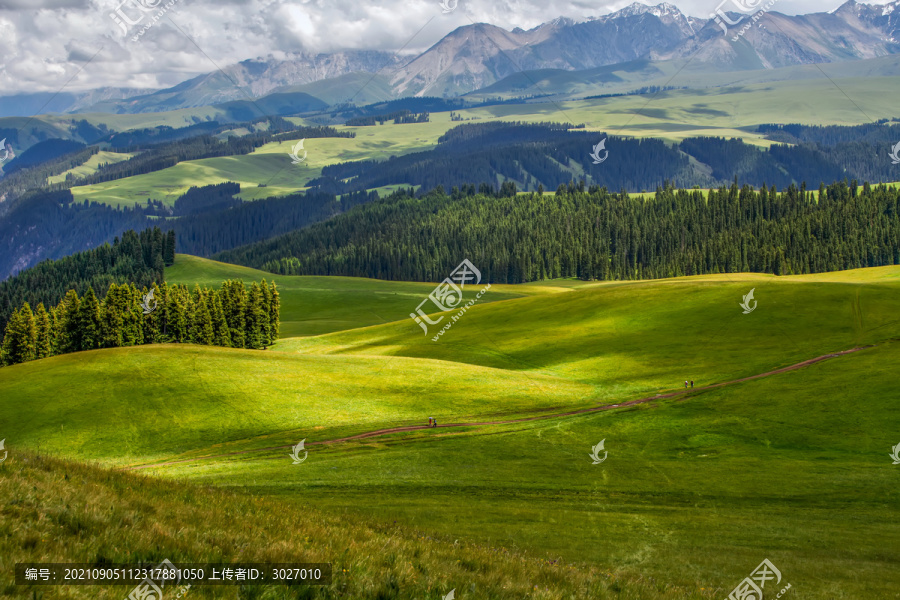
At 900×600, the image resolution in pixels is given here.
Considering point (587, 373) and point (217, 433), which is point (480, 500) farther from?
point (587, 373)

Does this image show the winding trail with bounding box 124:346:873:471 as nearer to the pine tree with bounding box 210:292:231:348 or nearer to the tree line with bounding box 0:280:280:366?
the tree line with bounding box 0:280:280:366

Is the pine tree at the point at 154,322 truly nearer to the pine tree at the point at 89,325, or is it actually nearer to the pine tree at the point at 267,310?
the pine tree at the point at 89,325

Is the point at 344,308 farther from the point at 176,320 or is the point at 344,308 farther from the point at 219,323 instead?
the point at 176,320

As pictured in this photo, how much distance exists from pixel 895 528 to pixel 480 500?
16386mm

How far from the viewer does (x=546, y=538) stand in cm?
2306

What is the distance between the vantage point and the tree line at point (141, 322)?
92500 mm

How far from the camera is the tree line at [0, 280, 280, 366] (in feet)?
303

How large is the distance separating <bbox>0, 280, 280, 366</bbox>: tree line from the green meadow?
3403 cm

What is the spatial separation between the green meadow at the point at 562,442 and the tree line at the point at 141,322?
3403 centimetres

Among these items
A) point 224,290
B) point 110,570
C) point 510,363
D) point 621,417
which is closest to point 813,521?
point 621,417

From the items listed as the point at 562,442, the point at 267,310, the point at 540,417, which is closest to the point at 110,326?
the point at 267,310

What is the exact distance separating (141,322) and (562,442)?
77502mm

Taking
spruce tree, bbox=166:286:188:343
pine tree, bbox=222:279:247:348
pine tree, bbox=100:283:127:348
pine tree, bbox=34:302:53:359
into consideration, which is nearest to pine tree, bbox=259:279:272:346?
pine tree, bbox=222:279:247:348

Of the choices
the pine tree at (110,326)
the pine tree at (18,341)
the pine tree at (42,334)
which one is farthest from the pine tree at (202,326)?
the pine tree at (42,334)
